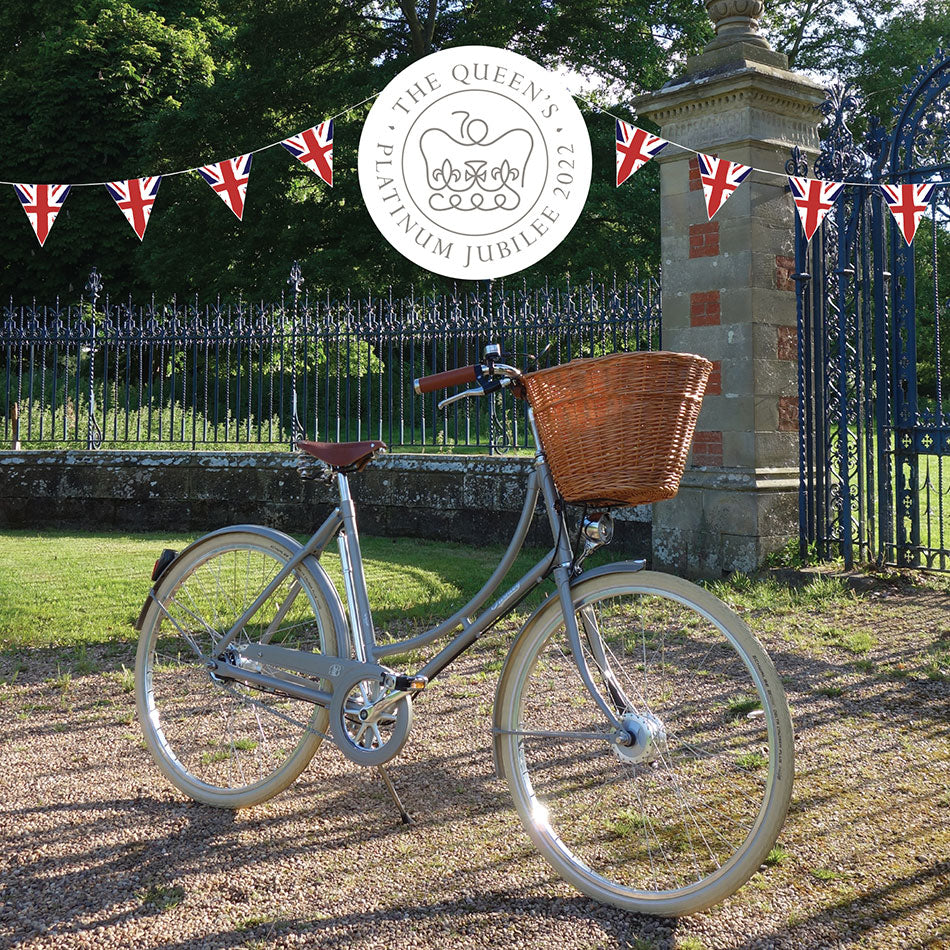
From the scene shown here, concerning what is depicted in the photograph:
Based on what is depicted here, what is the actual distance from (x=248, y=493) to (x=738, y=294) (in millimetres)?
5070

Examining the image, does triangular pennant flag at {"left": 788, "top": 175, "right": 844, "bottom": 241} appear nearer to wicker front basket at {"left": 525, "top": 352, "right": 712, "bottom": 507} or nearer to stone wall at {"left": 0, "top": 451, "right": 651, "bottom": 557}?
stone wall at {"left": 0, "top": 451, "right": 651, "bottom": 557}

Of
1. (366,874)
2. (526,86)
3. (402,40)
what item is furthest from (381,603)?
(402,40)

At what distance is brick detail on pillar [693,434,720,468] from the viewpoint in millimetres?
6656

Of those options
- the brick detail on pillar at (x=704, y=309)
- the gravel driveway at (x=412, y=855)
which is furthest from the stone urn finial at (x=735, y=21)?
the gravel driveway at (x=412, y=855)

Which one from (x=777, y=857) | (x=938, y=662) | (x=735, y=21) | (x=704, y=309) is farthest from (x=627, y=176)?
(x=777, y=857)

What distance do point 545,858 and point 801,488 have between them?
460 cm

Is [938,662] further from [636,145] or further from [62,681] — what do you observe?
[62,681]

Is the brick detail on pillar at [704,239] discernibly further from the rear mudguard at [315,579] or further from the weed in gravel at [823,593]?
the rear mudguard at [315,579]

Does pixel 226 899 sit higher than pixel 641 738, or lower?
lower

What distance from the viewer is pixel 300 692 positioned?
9.55ft

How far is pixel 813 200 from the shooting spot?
20.0 ft

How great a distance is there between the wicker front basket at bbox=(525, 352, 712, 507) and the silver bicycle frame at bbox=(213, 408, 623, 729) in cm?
17

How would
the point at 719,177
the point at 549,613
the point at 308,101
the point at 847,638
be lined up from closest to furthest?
the point at 549,613 → the point at 847,638 → the point at 719,177 → the point at 308,101

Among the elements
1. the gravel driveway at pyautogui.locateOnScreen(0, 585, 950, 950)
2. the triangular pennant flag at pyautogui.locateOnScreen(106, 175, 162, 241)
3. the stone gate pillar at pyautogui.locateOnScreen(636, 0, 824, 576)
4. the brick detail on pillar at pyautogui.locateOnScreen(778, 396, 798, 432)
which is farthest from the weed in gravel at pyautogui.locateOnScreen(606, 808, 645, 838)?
the triangular pennant flag at pyautogui.locateOnScreen(106, 175, 162, 241)
